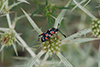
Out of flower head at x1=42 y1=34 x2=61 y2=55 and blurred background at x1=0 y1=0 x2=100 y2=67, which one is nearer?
flower head at x1=42 y1=34 x2=61 y2=55

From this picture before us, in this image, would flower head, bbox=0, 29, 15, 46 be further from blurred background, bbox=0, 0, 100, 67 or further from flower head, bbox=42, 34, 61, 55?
blurred background, bbox=0, 0, 100, 67

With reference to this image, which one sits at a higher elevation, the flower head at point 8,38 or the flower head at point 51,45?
the flower head at point 8,38

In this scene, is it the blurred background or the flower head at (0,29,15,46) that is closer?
the flower head at (0,29,15,46)

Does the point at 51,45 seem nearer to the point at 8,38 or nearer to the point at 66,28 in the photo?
the point at 8,38

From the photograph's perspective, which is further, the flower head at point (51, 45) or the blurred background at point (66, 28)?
the blurred background at point (66, 28)

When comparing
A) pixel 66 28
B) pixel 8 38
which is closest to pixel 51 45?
pixel 8 38

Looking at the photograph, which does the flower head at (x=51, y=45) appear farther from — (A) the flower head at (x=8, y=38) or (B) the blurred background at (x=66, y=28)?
(B) the blurred background at (x=66, y=28)

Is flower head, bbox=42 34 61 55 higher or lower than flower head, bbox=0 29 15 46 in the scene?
lower

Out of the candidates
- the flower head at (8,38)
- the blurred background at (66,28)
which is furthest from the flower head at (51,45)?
the blurred background at (66,28)

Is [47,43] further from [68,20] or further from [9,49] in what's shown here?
[9,49]

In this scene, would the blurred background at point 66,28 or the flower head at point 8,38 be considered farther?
the blurred background at point 66,28

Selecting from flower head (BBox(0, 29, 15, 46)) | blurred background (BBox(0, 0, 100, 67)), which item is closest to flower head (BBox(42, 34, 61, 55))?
flower head (BBox(0, 29, 15, 46))

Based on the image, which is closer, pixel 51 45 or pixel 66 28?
pixel 51 45
